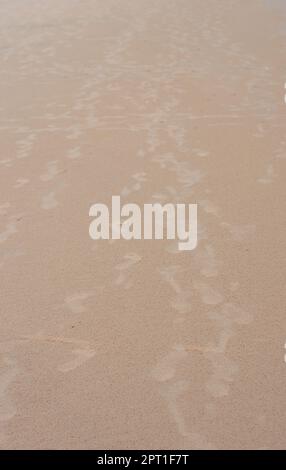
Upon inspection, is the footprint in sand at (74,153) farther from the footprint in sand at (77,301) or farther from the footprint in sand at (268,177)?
the footprint in sand at (77,301)

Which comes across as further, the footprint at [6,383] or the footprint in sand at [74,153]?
the footprint in sand at [74,153]

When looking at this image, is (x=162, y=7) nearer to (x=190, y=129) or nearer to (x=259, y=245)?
(x=190, y=129)

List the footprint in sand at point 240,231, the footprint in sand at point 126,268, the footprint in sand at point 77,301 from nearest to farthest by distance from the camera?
the footprint in sand at point 77,301 → the footprint in sand at point 126,268 → the footprint in sand at point 240,231

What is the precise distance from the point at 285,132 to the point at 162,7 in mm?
8776

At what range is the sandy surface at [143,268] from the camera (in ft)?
7.54

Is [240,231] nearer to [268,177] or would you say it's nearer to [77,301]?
[268,177]

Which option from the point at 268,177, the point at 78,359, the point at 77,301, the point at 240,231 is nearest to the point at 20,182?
the point at 77,301

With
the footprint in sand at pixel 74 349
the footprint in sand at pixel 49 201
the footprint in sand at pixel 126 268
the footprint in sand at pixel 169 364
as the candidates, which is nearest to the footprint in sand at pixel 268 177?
the footprint in sand at pixel 126 268

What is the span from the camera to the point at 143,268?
3.30m

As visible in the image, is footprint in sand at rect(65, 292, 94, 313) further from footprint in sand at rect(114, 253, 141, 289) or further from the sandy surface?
footprint in sand at rect(114, 253, 141, 289)

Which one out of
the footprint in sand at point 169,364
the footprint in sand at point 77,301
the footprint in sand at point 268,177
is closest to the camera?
the footprint in sand at point 169,364

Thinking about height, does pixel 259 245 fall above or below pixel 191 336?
above

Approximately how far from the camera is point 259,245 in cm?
348
